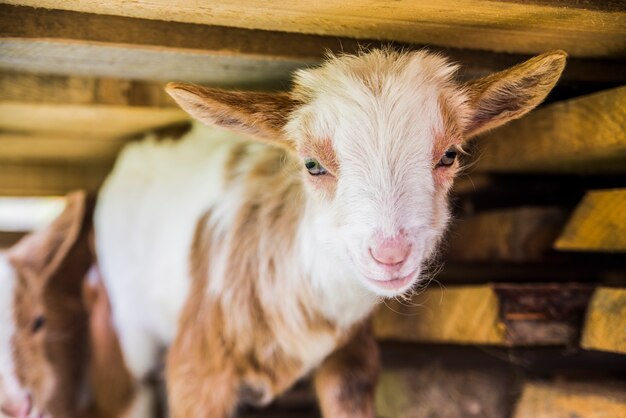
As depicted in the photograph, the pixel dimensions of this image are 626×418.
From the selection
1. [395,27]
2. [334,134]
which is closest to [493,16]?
[395,27]

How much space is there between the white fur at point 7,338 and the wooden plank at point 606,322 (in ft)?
8.11

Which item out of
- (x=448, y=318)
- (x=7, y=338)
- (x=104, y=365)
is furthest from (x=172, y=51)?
(x=104, y=365)

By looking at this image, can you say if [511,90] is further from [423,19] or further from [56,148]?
[56,148]

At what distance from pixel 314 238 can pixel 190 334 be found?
0.69m

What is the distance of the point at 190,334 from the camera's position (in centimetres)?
308

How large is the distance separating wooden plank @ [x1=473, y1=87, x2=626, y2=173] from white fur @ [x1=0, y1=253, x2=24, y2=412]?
2.29 m

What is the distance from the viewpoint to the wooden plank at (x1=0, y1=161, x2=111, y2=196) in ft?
14.9

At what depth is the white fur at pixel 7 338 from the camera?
3531 mm

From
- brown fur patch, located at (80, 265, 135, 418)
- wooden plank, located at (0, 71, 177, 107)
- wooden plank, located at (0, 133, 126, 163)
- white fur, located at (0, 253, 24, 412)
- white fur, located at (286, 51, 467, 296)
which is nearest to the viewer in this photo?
white fur, located at (286, 51, 467, 296)

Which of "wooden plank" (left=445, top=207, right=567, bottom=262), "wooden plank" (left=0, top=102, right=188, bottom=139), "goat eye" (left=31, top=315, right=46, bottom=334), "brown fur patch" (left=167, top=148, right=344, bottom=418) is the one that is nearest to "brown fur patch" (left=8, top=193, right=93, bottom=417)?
"goat eye" (left=31, top=315, right=46, bottom=334)

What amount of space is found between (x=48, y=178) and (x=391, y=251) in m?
3.00

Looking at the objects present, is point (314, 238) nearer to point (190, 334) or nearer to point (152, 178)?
point (190, 334)

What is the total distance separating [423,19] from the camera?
241 centimetres

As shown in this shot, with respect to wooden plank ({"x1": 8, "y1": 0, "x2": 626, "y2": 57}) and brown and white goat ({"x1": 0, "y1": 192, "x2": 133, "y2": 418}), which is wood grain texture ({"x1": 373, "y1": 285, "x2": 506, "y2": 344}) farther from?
brown and white goat ({"x1": 0, "y1": 192, "x2": 133, "y2": 418})
